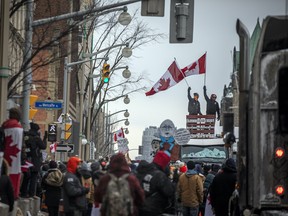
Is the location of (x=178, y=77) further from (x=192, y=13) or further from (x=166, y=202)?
(x=166, y=202)

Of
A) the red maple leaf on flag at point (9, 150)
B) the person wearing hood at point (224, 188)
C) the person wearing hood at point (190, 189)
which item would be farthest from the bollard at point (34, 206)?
the person wearing hood at point (224, 188)

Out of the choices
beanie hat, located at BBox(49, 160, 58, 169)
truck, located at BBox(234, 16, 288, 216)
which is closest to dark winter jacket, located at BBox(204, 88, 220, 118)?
beanie hat, located at BBox(49, 160, 58, 169)

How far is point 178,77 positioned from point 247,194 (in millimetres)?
21999

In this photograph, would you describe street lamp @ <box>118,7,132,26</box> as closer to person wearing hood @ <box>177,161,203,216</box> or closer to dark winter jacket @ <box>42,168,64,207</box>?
dark winter jacket @ <box>42,168,64,207</box>

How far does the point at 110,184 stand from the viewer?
496 inches

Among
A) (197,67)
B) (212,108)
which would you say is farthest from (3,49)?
Result: (212,108)

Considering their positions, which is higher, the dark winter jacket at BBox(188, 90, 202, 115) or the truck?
the dark winter jacket at BBox(188, 90, 202, 115)

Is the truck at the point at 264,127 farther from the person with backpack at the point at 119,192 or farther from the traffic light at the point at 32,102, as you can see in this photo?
the traffic light at the point at 32,102

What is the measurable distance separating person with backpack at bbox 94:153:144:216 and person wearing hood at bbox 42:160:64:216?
9228 millimetres

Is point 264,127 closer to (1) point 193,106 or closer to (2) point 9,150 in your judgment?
(2) point 9,150

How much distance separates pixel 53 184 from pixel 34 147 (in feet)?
6.56

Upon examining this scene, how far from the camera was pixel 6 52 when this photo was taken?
19.6 m

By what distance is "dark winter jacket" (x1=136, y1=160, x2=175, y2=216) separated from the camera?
14.4m

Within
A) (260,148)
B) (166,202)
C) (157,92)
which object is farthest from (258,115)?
(157,92)
